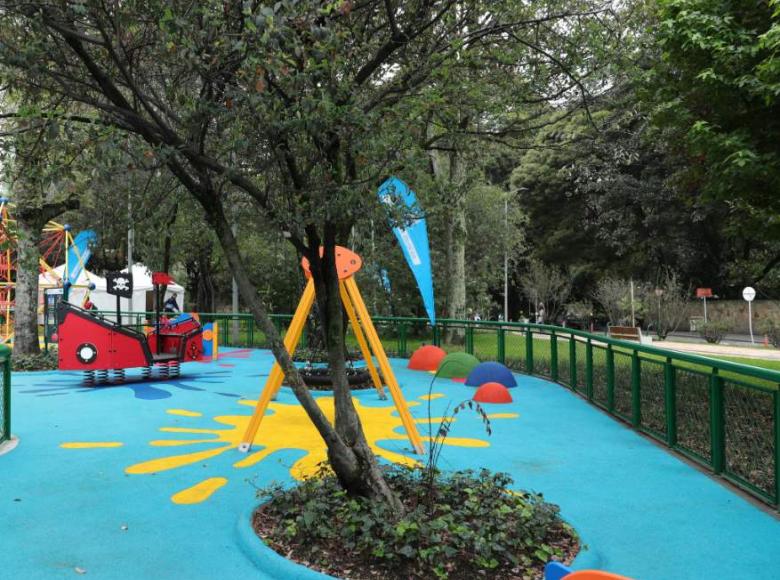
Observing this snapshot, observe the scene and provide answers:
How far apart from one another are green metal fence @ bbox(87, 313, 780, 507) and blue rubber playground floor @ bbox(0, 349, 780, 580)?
29 cm

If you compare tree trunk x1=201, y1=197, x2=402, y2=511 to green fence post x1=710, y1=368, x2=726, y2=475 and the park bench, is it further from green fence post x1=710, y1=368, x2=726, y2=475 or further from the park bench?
the park bench

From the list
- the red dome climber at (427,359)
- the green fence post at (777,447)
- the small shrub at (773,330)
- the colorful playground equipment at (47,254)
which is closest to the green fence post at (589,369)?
the red dome climber at (427,359)

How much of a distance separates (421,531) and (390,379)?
397cm

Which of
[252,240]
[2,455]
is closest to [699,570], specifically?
[2,455]

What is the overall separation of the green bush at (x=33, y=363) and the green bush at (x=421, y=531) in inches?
493

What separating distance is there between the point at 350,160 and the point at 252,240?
2451cm

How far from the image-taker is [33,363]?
15445mm

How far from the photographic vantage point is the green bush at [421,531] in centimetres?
397

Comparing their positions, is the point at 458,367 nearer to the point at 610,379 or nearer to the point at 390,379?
the point at 610,379

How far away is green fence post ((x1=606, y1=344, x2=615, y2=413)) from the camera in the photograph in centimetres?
944

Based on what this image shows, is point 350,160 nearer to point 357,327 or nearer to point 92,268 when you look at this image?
point 357,327

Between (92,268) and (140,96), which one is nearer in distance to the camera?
(140,96)

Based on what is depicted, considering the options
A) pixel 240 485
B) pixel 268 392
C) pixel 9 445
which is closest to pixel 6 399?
pixel 9 445

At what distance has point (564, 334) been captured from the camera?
1268cm
